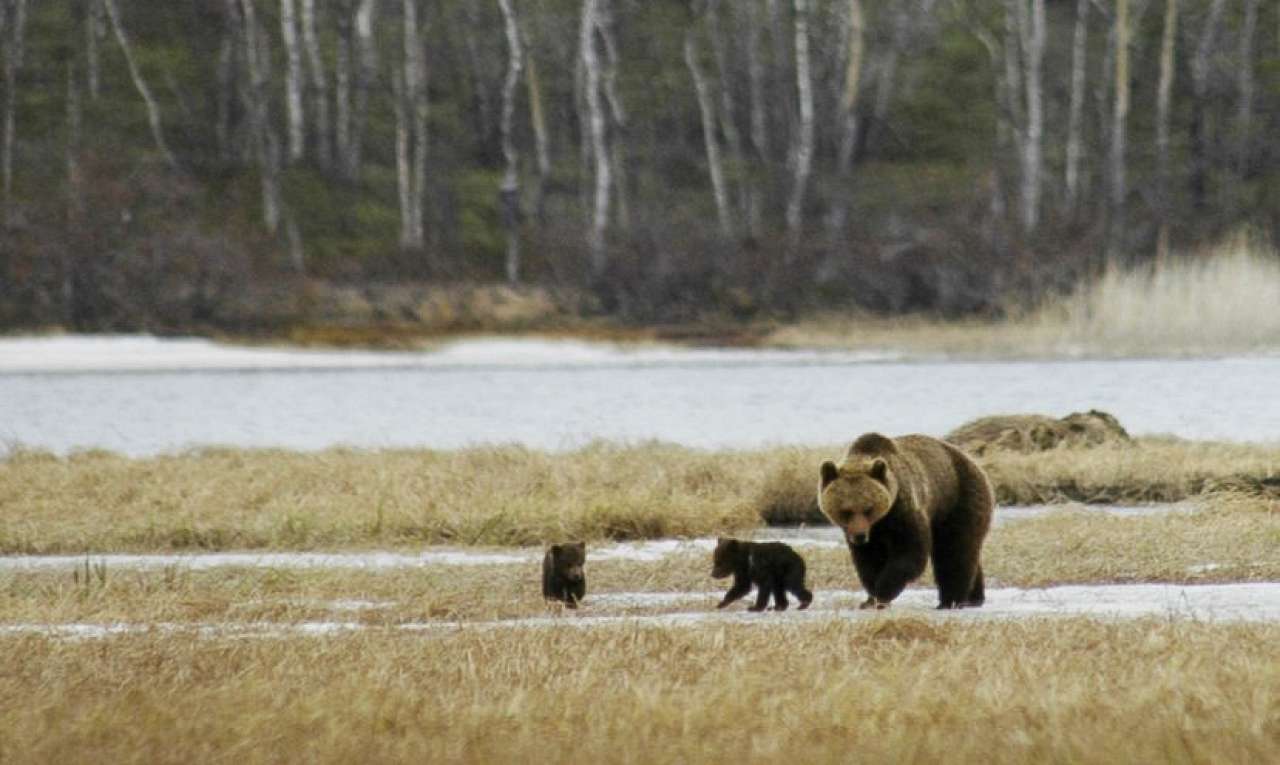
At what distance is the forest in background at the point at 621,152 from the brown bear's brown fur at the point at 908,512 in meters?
35.7

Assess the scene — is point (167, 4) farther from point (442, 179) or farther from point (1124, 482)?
point (1124, 482)

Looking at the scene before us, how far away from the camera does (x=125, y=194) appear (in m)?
49.7

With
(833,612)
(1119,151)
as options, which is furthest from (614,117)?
(833,612)

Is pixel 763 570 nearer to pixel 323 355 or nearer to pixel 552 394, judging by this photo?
pixel 552 394

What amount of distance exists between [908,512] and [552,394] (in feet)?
107

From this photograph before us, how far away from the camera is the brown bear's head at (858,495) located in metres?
11.3

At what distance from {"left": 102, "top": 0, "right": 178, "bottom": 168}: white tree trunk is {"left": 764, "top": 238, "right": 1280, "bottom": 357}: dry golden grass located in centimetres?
1422

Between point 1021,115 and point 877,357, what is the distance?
9.84 metres

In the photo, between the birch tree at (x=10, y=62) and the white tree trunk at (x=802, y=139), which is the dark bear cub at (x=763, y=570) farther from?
the birch tree at (x=10, y=62)

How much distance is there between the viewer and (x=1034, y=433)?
23734 millimetres

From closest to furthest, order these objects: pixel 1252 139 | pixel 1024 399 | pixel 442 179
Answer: pixel 1024 399, pixel 442 179, pixel 1252 139

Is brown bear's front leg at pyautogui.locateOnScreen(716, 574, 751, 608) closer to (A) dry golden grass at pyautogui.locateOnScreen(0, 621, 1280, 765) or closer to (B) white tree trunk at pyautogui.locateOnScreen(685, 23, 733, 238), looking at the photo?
(A) dry golden grass at pyautogui.locateOnScreen(0, 621, 1280, 765)

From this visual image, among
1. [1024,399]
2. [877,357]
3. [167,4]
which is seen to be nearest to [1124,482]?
[1024,399]

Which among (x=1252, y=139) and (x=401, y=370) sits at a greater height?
(x=1252, y=139)
